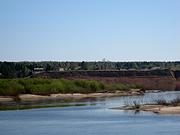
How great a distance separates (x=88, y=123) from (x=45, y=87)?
53.7m

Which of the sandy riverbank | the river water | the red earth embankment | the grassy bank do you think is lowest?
the river water

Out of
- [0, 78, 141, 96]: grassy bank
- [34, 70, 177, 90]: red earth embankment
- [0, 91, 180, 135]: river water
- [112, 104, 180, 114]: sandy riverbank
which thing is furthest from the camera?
[34, 70, 177, 90]: red earth embankment

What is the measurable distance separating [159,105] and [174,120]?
12509mm

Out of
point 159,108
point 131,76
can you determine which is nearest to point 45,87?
point 159,108

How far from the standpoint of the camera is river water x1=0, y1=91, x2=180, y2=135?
4097cm

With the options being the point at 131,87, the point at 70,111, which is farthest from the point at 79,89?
the point at 70,111

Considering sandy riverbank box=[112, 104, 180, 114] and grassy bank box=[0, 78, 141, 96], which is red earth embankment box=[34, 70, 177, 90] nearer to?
grassy bank box=[0, 78, 141, 96]

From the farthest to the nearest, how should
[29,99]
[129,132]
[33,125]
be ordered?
[29,99] < [33,125] < [129,132]

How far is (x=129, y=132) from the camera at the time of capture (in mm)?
40125

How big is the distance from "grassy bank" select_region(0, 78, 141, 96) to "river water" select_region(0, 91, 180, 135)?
33378 millimetres

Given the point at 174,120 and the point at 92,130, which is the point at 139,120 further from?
the point at 92,130

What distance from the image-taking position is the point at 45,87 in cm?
10012

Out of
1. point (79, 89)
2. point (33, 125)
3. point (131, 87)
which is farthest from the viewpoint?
point (131, 87)

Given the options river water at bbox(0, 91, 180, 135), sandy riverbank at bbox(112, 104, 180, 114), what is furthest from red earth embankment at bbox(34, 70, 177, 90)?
river water at bbox(0, 91, 180, 135)
